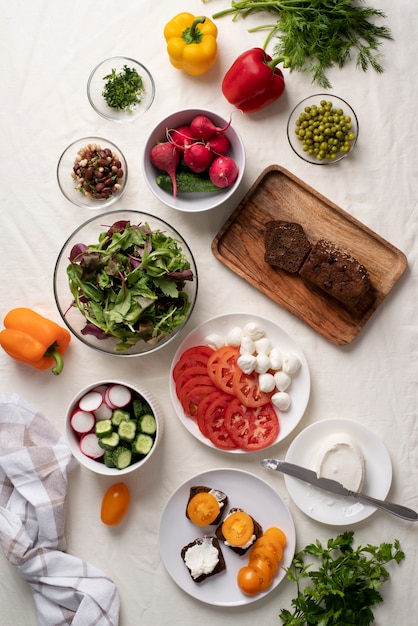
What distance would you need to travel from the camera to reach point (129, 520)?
252 cm

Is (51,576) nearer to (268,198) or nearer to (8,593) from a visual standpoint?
(8,593)

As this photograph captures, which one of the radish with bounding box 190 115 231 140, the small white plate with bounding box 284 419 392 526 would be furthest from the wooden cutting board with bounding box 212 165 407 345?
the small white plate with bounding box 284 419 392 526

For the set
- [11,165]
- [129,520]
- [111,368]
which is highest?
[11,165]

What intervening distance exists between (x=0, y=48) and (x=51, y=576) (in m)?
2.21

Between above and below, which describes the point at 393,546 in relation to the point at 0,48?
below

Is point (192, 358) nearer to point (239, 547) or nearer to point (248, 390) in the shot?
point (248, 390)

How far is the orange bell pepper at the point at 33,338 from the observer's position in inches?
93.3

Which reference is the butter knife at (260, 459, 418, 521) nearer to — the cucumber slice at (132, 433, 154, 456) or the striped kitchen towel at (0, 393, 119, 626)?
the cucumber slice at (132, 433, 154, 456)

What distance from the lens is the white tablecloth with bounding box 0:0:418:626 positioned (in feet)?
8.13

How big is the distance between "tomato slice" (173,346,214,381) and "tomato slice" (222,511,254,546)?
60 cm

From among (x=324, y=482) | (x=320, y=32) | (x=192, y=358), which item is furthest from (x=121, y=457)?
(x=320, y=32)

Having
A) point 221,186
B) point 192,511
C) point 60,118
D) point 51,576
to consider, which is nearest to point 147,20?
point 60,118

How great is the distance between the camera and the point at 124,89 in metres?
2.46

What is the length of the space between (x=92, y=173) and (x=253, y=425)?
3.95 feet
